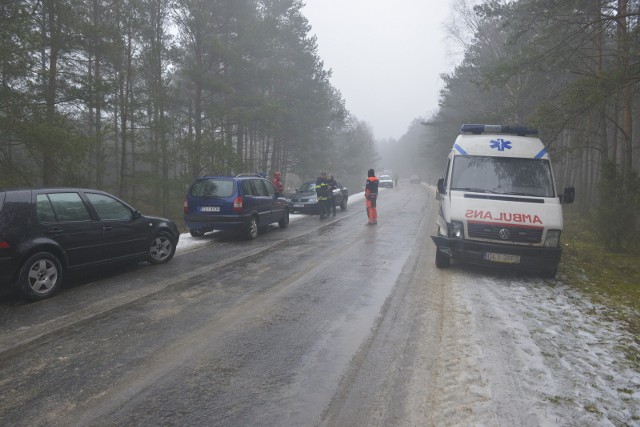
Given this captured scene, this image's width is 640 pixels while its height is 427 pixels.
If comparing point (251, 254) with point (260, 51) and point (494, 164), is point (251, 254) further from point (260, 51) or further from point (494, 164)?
point (260, 51)

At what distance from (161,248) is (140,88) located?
37.5 feet

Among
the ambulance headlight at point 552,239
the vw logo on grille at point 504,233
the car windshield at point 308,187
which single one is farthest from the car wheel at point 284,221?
the ambulance headlight at point 552,239

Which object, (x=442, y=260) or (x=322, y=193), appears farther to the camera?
(x=322, y=193)

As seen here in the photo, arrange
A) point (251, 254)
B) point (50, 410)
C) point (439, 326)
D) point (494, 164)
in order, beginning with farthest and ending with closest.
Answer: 1. point (251, 254)
2. point (494, 164)
3. point (439, 326)
4. point (50, 410)

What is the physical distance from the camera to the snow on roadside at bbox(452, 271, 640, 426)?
11.0 ft

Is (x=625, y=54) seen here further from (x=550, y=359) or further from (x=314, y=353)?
(x=314, y=353)

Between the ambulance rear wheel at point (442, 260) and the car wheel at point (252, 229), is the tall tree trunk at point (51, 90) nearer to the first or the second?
the car wheel at point (252, 229)

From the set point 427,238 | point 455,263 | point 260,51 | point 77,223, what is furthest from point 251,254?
point 260,51

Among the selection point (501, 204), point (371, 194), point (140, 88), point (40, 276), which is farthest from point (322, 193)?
point (40, 276)

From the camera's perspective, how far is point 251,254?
31.7 feet

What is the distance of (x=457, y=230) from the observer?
7766mm

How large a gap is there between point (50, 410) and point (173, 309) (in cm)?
244

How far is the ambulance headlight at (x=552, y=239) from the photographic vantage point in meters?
7.34

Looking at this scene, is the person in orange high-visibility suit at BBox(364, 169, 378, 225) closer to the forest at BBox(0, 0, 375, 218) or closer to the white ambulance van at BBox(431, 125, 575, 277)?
the forest at BBox(0, 0, 375, 218)
